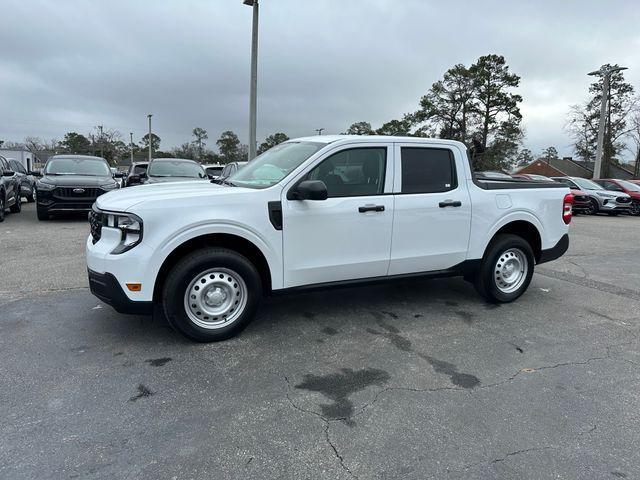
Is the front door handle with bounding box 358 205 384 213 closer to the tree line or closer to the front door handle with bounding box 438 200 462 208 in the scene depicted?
the front door handle with bounding box 438 200 462 208

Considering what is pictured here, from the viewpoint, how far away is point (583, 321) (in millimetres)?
5031

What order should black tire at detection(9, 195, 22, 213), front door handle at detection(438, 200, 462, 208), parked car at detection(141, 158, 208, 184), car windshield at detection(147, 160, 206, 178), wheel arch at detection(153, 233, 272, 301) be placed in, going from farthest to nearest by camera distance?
black tire at detection(9, 195, 22, 213) < car windshield at detection(147, 160, 206, 178) < parked car at detection(141, 158, 208, 184) < front door handle at detection(438, 200, 462, 208) < wheel arch at detection(153, 233, 272, 301)

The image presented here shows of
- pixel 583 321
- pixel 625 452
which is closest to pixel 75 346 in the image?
pixel 625 452

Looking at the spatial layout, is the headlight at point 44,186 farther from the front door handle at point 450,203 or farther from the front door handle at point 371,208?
the front door handle at point 450,203

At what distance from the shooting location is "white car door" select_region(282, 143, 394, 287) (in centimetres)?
420

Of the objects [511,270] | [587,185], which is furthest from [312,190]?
[587,185]

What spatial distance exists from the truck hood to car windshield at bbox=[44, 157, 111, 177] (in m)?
8.97

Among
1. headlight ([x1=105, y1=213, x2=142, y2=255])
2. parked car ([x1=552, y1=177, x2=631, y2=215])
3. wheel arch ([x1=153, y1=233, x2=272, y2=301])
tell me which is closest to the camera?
headlight ([x1=105, y1=213, x2=142, y2=255])

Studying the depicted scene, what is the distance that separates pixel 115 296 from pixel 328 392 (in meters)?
1.93

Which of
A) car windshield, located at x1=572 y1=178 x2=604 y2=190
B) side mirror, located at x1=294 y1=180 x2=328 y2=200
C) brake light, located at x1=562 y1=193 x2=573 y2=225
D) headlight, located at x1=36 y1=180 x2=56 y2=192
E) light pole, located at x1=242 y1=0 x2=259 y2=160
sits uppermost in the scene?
light pole, located at x1=242 y1=0 x2=259 y2=160

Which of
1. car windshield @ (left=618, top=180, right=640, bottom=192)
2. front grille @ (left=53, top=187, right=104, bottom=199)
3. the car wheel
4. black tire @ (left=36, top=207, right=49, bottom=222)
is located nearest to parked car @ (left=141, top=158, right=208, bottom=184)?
front grille @ (left=53, top=187, right=104, bottom=199)

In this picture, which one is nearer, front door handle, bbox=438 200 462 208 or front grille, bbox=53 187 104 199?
front door handle, bbox=438 200 462 208

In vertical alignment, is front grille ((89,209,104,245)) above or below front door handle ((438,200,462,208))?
below

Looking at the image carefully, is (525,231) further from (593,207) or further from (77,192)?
(593,207)
